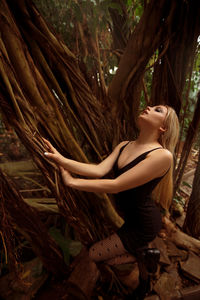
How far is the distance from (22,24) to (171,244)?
181 centimetres

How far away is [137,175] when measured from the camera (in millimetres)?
655

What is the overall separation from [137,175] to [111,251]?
48cm

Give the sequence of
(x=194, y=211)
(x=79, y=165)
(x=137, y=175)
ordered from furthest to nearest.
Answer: (x=194, y=211) → (x=79, y=165) → (x=137, y=175)

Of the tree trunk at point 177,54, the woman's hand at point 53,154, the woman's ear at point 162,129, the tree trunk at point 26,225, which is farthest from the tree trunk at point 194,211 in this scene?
the woman's hand at point 53,154

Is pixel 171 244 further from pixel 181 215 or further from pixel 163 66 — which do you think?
pixel 163 66

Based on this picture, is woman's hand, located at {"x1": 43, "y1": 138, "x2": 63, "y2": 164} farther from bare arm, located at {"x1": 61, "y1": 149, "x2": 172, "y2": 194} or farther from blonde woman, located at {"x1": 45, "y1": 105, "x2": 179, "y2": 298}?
bare arm, located at {"x1": 61, "y1": 149, "x2": 172, "y2": 194}

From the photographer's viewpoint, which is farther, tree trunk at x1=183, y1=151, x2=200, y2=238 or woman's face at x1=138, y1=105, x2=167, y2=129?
tree trunk at x1=183, y1=151, x2=200, y2=238

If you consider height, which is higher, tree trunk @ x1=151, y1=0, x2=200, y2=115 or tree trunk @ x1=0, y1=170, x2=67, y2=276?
tree trunk @ x1=151, y1=0, x2=200, y2=115

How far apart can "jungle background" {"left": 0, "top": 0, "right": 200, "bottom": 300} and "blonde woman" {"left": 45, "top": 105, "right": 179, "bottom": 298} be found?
10cm

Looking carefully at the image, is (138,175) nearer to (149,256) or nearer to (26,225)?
(149,256)

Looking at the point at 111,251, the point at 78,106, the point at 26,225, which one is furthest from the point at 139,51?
the point at 26,225

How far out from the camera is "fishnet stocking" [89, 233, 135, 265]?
859 mm

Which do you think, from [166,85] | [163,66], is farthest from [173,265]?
[163,66]

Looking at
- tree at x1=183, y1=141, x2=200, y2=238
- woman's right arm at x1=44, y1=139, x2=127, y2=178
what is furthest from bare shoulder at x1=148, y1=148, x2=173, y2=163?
tree at x1=183, y1=141, x2=200, y2=238
